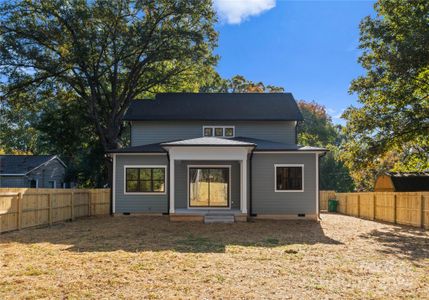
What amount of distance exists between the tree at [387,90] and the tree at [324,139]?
20144mm

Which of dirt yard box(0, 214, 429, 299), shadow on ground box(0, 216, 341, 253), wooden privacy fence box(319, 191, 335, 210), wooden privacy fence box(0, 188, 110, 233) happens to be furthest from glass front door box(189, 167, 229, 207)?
wooden privacy fence box(319, 191, 335, 210)

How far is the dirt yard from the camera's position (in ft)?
21.1

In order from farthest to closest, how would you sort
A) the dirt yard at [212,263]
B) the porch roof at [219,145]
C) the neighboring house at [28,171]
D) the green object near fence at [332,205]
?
the neighboring house at [28,171] < the green object near fence at [332,205] < the porch roof at [219,145] < the dirt yard at [212,263]

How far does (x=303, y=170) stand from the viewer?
17672mm

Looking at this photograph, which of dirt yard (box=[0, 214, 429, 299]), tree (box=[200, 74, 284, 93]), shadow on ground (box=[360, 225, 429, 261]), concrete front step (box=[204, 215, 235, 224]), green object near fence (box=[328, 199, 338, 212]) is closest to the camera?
dirt yard (box=[0, 214, 429, 299])

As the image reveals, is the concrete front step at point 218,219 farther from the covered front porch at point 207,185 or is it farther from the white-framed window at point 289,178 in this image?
the white-framed window at point 289,178

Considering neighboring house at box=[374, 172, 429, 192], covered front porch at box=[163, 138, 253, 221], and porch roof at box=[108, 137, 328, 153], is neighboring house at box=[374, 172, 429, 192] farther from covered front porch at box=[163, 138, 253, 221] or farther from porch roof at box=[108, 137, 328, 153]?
covered front porch at box=[163, 138, 253, 221]

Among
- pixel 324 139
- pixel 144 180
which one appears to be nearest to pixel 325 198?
pixel 144 180

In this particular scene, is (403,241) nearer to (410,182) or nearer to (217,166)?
(217,166)

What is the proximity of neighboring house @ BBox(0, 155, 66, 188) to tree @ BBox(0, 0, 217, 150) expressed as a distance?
799 cm

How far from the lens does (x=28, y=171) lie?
3023 centimetres

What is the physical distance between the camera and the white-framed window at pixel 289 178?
17.7m

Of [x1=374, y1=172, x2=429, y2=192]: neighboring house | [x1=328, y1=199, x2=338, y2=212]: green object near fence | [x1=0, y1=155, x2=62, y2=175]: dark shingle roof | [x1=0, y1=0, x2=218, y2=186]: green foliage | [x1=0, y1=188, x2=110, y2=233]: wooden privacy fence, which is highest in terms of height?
[x1=0, y1=0, x2=218, y2=186]: green foliage

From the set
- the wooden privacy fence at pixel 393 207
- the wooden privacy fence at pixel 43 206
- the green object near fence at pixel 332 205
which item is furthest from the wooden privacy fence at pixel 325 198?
the wooden privacy fence at pixel 43 206
